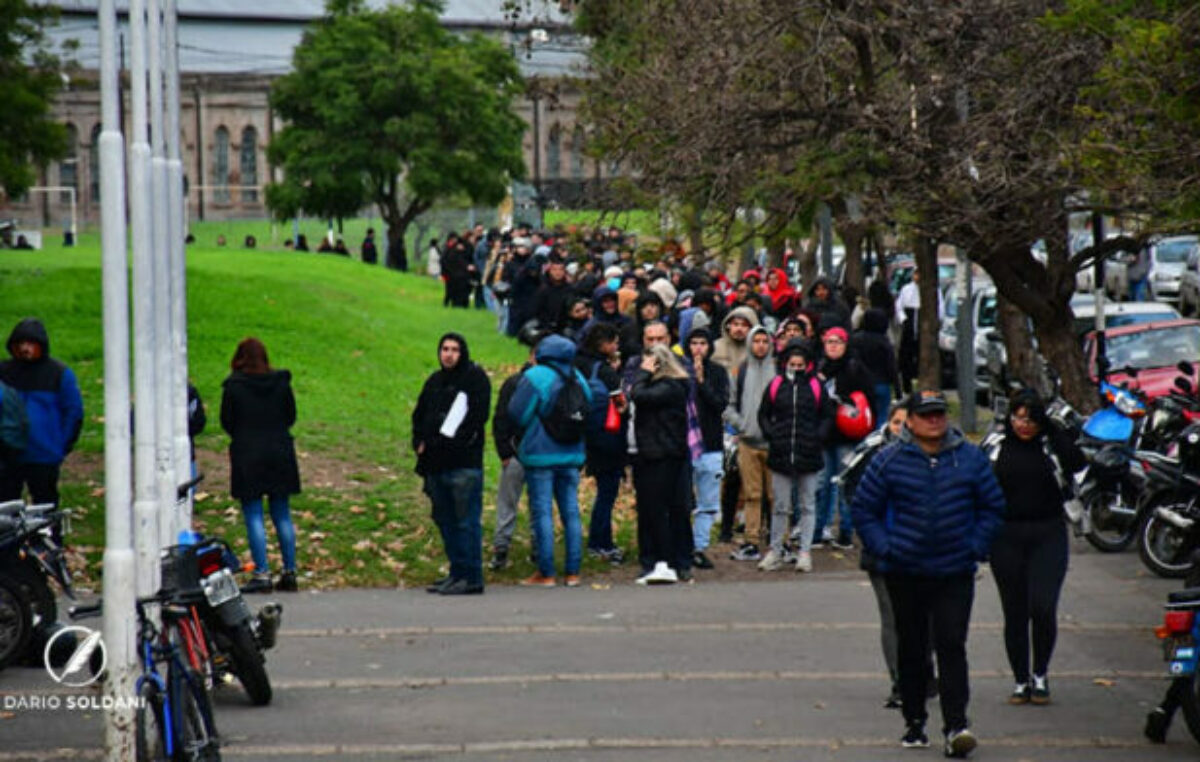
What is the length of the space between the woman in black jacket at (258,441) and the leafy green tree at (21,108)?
1985 cm

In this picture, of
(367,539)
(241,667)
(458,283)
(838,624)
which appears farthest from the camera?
(458,283)

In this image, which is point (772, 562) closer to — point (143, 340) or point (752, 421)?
point (752, 421)

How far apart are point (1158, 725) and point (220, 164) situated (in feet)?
326

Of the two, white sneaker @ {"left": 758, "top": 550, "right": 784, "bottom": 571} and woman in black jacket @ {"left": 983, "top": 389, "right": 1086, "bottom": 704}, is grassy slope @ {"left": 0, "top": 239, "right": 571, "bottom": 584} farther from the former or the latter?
woman in black jacket @ {"left": 983, "top": 389, "right": 1086, "bottom": 704}

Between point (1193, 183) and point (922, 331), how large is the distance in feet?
44.6

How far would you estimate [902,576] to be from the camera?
10.4 metres

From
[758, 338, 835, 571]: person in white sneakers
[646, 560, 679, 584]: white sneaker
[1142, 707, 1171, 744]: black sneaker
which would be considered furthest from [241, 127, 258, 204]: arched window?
[1142, 707, 1171, 744]: black sneaker

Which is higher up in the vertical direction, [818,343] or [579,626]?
[818,343]

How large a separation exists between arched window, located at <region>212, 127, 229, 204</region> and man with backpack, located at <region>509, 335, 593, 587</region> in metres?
92.3

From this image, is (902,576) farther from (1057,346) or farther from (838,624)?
(1057,346)

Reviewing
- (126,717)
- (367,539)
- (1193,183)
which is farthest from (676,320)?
(126,717)

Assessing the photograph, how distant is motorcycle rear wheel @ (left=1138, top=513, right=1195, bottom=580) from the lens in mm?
16219

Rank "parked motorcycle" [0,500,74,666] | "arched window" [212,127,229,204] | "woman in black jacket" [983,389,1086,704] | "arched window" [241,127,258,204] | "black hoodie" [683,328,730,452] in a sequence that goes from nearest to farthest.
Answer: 1. "woman in black jacket" [983,389,1086,704]
2. "parked motorcycle" [0,500,74,666]
3. "black hoodie" [683,328,730,452]
4. "arched window" [212,127,229,204]
5. "arched window" [241,127,258,204]

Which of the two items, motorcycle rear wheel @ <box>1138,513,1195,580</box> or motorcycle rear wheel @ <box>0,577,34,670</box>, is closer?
motorcycle rear wheel @ <box>0,577,34,670</box>
